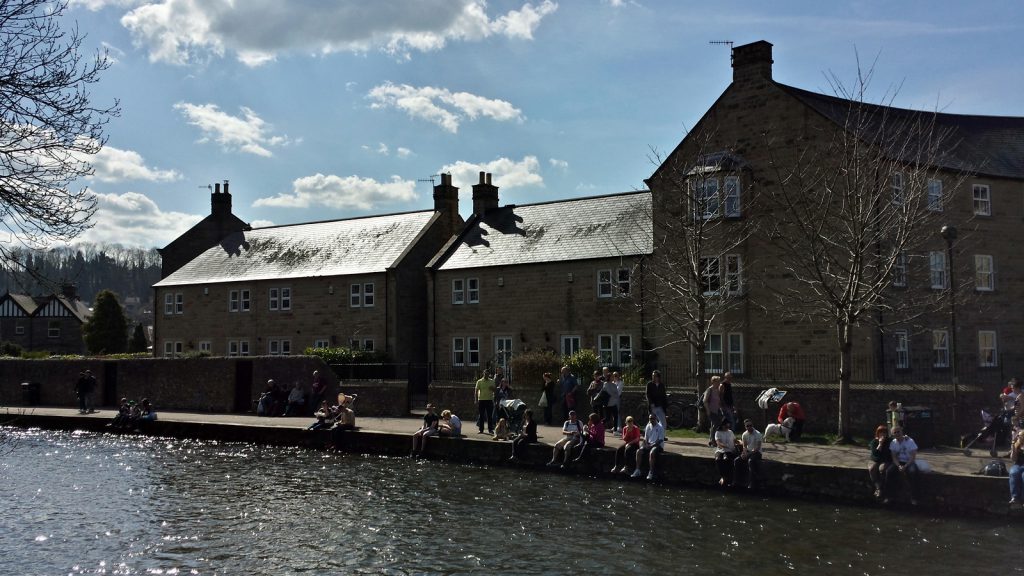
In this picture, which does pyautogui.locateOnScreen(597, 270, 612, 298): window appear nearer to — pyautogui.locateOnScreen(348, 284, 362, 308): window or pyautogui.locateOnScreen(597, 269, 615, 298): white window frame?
pyautogui.locateOnScreen(597, 269, 615, 298): white window frame

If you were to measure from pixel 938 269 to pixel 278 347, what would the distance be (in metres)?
29.8

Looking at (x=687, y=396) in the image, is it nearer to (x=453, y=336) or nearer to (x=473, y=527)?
(x=473, y=527)

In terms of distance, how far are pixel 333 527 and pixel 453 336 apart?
21221 millimetres

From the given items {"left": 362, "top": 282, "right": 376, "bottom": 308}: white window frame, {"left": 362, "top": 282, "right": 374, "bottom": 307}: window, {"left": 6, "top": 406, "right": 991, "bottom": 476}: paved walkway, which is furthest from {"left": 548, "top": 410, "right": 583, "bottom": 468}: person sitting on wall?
{"left": 362, "top": 282, "right": 374, "bottom": 307}: window

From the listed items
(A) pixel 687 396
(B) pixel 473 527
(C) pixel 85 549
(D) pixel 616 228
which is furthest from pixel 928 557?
(D) pixel 616 228

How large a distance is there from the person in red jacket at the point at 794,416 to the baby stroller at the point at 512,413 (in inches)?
269

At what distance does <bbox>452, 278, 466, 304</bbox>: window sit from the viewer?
35.3 m

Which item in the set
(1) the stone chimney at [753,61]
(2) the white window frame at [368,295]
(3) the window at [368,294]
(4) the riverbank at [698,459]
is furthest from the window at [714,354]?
(3) the window at [368,294]

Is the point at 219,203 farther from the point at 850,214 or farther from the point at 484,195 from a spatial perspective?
the point at 850,214

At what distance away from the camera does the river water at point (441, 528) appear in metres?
12.0

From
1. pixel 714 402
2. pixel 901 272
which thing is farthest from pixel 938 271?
pixel 714 402

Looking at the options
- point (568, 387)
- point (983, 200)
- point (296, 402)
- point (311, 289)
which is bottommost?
point (296, 402)

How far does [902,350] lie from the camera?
25.7 m

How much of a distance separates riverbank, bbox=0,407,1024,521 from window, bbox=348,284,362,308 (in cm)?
1128
